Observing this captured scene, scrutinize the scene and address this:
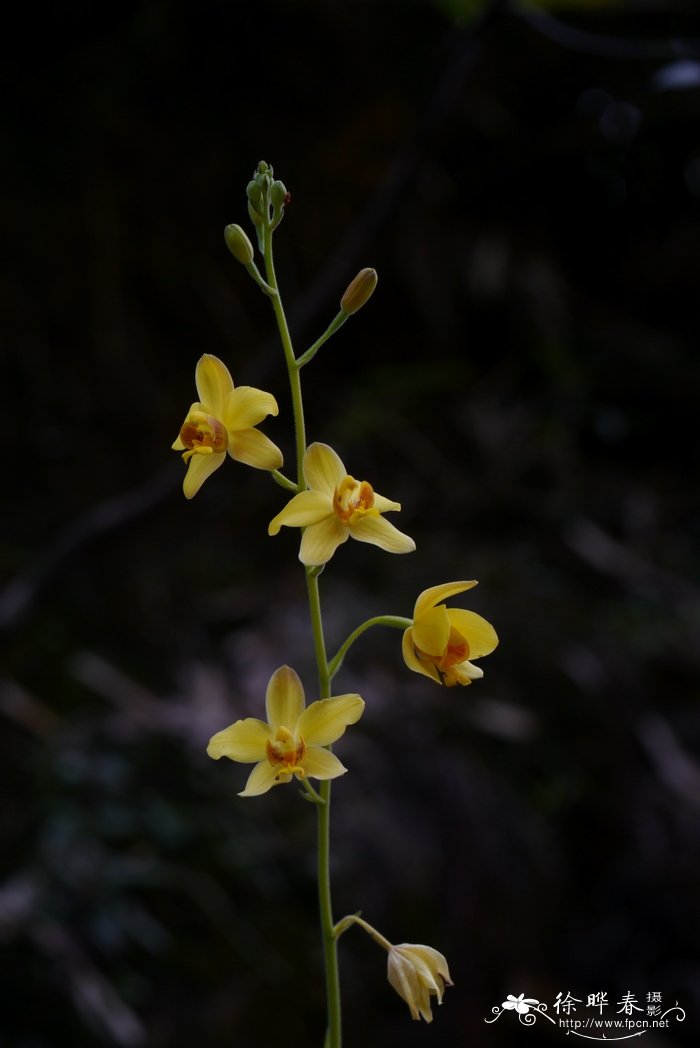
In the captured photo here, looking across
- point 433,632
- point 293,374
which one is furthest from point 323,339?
point 433,632

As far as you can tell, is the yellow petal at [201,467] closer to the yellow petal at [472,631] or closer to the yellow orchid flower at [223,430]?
the yellow orchid flower at [223,430]

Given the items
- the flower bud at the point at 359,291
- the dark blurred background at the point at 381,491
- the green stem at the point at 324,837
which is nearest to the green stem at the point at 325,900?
the green stem at the point at 324,837

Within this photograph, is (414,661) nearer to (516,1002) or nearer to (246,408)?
(246,408)

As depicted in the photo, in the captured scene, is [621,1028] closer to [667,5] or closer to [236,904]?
[236,904]

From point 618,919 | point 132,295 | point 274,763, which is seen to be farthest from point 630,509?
point 274,763

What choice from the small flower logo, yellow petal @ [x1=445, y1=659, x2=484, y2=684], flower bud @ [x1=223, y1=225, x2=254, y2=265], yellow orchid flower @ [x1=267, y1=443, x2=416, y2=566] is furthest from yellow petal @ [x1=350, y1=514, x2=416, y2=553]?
the small flower logo

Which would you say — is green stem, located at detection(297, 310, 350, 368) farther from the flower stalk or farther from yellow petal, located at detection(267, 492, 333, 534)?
yellow petal, located at detection(267, 492, 333, 534)
